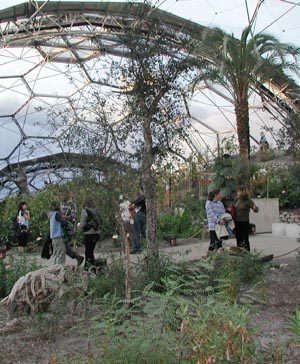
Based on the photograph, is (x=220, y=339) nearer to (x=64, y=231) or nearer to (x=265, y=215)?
(x=64, y=231)

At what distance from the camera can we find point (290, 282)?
8.00 metres

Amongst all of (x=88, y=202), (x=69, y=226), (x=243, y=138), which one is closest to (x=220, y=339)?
(x=88, y=202)

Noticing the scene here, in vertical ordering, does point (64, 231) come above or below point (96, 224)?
below

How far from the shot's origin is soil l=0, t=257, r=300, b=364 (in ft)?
15.1

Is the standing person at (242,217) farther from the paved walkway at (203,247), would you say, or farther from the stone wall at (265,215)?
the stone wall at (265,215)

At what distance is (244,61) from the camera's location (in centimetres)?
2044

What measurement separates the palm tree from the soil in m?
13.7

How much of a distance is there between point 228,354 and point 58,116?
4689 millimetres

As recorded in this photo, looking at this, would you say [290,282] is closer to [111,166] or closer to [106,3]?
[111,166]

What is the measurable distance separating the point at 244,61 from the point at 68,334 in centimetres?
1665

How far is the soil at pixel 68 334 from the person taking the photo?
4.62 m

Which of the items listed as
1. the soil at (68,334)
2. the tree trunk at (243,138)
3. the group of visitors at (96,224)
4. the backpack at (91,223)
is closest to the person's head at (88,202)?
the soil at (68,334)

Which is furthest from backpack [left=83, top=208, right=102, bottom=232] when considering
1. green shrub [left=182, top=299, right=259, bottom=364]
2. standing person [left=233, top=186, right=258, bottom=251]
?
green shrub [left=182, top=299, right=259, bottom=364]

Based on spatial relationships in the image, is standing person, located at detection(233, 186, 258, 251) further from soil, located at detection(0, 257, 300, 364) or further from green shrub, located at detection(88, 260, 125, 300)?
green shrub, located at detection(88, 260, 125, 300)
